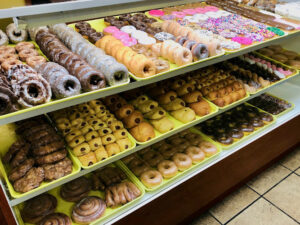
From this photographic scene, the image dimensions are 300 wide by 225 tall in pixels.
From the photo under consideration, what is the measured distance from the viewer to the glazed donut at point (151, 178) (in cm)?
201

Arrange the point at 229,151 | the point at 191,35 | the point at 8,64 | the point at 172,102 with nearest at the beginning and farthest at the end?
the point at 8,64 < the point at 191,35 < the point at 172,102 < the point at 229,151

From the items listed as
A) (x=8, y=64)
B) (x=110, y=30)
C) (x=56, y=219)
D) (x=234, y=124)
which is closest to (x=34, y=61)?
(x=8, y=64)

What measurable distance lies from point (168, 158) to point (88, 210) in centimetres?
79

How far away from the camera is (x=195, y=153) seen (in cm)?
230

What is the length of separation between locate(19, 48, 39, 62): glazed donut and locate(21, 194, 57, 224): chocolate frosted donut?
0.95 metres

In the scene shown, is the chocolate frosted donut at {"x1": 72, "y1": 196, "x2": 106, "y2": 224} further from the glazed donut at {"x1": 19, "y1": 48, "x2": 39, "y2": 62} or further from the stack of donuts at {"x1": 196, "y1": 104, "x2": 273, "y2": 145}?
Result: the stack of donuts at {"x1": 196, "y1": 104, "x2": 273, "y2": 145}

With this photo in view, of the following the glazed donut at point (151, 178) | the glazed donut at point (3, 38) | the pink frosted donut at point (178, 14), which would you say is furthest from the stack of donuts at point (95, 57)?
the pink frosted donut at point (178, 14)

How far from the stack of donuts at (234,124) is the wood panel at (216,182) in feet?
0.47

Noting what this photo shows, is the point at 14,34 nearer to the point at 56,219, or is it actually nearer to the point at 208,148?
the point at 56,219

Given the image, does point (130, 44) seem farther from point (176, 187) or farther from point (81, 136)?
point (176, 187)

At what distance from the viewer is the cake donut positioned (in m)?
1.31

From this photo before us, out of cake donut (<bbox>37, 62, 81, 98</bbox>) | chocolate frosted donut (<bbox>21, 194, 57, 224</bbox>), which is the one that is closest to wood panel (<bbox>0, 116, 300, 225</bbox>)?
chocolate frosted donut (<bbox>21, 194, 57, 224</bbox>)

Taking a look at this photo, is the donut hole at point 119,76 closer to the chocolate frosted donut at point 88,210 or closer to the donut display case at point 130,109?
the donut display case at point 130,109

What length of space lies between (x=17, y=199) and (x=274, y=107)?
8.79ft
